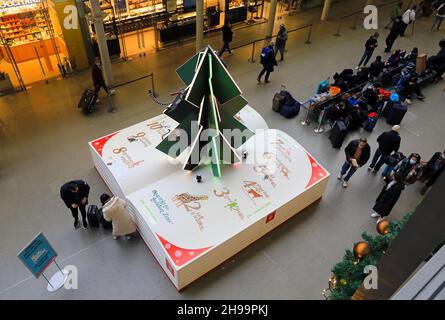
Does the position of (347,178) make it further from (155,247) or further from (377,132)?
(155,247)

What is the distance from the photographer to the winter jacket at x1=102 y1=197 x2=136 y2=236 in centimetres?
651

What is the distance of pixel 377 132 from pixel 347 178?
276cm

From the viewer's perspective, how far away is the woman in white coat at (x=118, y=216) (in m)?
6.51

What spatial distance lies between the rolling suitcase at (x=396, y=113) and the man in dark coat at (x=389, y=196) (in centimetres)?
366

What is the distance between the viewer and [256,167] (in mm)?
7656

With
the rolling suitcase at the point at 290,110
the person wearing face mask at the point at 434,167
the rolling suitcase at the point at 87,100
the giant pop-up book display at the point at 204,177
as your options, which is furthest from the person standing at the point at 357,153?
the rolling suitcase at the point at 87,100

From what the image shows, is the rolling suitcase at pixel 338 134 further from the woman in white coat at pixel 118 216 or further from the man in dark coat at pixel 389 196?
the woman in white coat at pixel 118 216

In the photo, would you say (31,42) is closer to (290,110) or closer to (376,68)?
(290,110)

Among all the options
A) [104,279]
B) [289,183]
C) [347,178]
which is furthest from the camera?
[347,178]

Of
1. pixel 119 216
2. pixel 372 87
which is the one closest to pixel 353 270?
pixel 119 216

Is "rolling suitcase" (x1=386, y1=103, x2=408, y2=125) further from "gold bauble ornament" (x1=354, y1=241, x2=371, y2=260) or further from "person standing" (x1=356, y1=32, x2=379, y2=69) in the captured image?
"gold bauble ornament" (x1=354, y1=241, x2=371, y2=260)

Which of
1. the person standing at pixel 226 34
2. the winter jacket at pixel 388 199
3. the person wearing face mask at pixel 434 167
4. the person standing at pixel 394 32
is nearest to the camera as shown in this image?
the winter jacket at pixel 388 199

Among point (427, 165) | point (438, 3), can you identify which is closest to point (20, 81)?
point (427, 165)

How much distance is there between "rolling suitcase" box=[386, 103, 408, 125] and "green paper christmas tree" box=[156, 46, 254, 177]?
548cm
